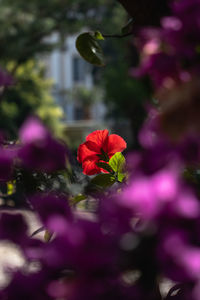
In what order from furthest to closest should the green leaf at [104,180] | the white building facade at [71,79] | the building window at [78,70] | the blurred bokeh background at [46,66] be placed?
1. the building window at [78,70]
2. the white building facade at [71,79]
3. the blurred bokeh background at [46,66]
4. the green leaf at [104,180]

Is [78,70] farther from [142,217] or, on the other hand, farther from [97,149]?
[142,217]

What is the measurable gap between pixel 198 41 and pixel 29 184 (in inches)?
18.1

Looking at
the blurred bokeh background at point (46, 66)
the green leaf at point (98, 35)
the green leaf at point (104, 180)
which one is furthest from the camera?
the blurred bokeh background at point (46, 66)

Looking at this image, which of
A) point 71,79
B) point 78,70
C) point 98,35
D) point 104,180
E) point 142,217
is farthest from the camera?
point 78,70

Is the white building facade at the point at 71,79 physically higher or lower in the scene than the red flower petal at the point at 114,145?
lower

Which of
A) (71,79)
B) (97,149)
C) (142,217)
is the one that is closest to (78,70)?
(71,79)

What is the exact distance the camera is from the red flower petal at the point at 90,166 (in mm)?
916

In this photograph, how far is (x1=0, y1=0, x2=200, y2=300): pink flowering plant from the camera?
1.30ft

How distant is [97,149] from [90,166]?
4cm

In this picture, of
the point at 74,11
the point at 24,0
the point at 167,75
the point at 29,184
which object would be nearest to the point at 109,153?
the point at 29,184

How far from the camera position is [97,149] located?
92cm

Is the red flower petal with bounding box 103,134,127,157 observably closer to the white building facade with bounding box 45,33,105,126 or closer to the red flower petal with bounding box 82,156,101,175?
the red flower petal with bounding box 82,156,101,175

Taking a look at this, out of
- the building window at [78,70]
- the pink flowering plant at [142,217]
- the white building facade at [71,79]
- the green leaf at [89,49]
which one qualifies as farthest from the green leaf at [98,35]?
the building window at [78,70]

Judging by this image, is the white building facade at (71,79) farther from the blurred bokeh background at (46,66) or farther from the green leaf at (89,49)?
the green leaf at (89,49)
